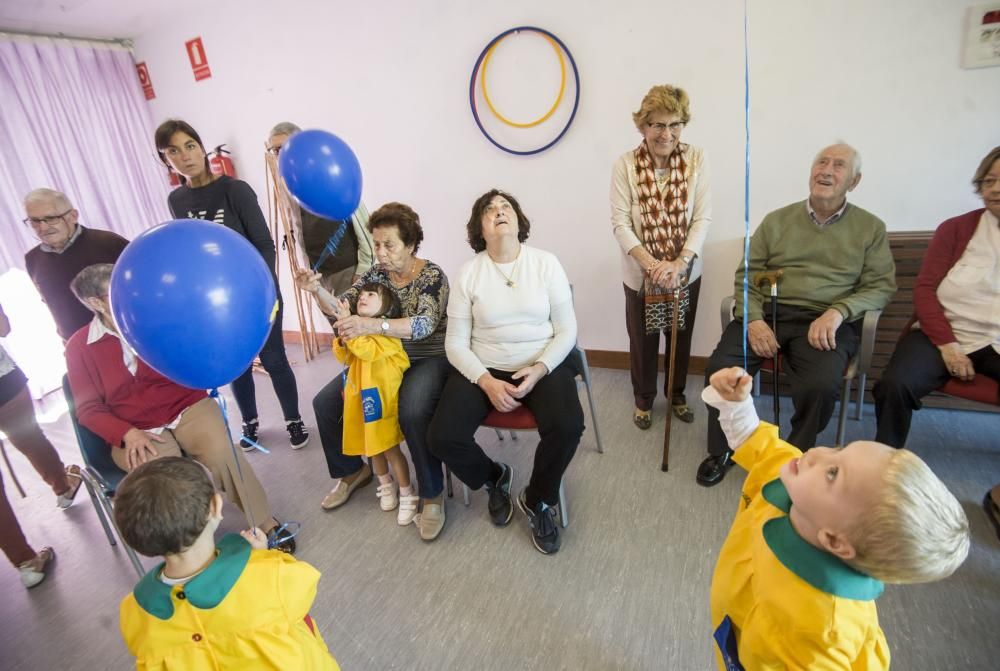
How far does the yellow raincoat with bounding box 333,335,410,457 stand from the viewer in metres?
1.83

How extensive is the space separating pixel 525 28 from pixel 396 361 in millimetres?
1929

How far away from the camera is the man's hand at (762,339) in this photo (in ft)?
6.42

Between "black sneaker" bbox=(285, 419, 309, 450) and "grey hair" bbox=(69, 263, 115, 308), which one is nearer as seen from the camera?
"grey hair" bbox=(69, 263, 115, 308)

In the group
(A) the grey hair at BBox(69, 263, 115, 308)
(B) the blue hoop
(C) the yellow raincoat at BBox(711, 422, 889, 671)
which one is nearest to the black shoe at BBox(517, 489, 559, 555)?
(C) the yellow raincoat at BBox(711, 422, 889, 671)

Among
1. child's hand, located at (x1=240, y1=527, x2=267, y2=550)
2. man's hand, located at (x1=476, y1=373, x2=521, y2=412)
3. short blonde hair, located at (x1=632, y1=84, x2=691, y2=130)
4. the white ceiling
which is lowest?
man's hand, located at (x1=476, y1=373, x2=521, y2=412)

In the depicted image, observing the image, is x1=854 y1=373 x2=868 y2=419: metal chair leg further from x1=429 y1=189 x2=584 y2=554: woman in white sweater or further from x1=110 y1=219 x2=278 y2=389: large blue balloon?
x1=110 y1=219 x2=278 y2=389: large blue balloon

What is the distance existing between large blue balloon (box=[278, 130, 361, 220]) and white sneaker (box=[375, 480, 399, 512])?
1.16 meters

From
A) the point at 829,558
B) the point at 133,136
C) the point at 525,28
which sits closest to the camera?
the point at 829,558

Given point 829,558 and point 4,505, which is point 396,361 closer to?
point 829,558

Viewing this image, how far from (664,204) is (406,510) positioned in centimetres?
170

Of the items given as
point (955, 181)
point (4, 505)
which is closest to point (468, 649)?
point (4, 505)

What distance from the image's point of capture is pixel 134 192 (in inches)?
153

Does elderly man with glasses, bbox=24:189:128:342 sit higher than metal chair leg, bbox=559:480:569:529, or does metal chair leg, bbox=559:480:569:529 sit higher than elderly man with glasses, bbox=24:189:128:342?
elderly man with glasses, bbox=24:189:128:342

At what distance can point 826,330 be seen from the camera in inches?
72.2
